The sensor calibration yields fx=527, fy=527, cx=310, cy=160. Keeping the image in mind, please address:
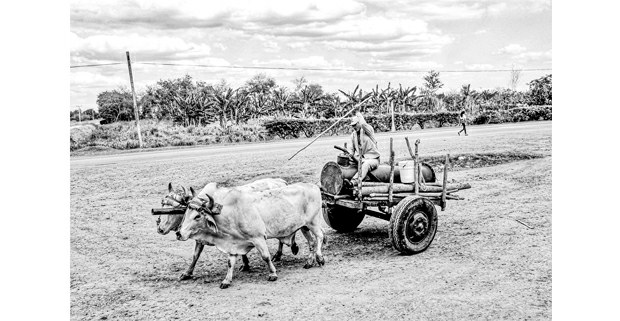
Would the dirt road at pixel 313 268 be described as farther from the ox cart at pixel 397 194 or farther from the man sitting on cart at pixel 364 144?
the man sitting on cart at pixel 364 144

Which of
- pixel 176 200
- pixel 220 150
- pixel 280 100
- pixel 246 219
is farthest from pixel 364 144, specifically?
pixel 280 100

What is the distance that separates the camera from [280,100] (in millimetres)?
20188

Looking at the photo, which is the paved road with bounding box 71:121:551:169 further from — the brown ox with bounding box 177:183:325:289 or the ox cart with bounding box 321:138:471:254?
the ox cart with bounding box 321:138:471:254

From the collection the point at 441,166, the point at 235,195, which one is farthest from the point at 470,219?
the point at 235,195

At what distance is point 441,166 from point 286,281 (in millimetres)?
6648

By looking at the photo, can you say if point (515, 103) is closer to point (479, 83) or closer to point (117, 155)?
point (479, 83)

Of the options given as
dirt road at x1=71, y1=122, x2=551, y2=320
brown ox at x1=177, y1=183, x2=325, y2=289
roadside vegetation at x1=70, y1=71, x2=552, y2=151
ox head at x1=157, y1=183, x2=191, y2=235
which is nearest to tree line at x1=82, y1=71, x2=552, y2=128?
roadside vegetation at x1=70, y1=71, x2=552, y2=151

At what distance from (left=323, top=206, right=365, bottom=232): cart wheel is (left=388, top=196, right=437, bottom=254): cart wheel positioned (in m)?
1.36

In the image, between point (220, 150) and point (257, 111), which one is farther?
point (257, 111)

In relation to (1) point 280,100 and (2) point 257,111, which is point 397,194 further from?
(2) point 257,111

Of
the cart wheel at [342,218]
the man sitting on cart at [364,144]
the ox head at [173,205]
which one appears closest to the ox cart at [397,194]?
the man sitting on cart at [364,144]

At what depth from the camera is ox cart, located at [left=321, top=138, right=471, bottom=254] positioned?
21.2 ft

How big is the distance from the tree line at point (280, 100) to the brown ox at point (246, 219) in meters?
4.99

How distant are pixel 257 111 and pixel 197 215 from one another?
16149mm
